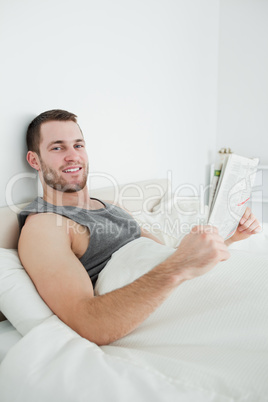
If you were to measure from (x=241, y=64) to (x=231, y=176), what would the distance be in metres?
2.73

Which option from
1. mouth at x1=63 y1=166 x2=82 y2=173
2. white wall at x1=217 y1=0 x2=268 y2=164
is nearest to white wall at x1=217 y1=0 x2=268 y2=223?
white wall at x1=217 y1=0 x2=268 y2=164

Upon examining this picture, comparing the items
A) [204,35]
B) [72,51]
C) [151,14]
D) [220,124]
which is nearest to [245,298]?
[72,51]

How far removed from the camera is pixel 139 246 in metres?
1.06

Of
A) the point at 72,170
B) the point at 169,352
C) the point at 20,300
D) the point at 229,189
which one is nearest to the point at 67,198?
the point at 72,170

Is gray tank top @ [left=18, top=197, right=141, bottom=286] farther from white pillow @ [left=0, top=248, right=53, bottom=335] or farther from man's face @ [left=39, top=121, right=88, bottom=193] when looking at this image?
white pillow @ [left=0, top=248, right=53, bottom=335]

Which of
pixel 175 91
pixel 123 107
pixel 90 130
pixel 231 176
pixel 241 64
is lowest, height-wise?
pixel 231 176

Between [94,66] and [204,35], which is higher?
[204,35]

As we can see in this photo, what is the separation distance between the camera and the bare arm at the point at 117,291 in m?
0.83

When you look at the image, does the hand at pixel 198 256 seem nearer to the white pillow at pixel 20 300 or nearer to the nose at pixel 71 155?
the white pillow at pixel 20 300

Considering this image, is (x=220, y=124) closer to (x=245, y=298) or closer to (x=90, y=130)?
(x=90, y=130)

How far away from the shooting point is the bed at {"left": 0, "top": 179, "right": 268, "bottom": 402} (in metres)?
0.62

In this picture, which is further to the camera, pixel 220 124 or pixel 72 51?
pixel 220 124

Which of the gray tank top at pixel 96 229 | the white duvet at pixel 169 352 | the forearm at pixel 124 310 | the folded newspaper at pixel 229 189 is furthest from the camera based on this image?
the gray tank top at pixel 96 229

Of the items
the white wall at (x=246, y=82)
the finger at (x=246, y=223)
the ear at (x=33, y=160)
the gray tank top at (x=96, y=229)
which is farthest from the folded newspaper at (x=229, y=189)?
the white wall at (x=246, y=82)
